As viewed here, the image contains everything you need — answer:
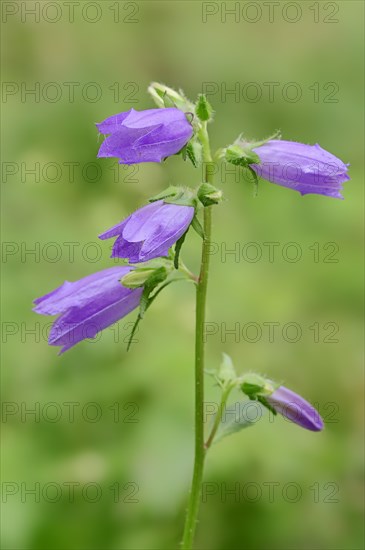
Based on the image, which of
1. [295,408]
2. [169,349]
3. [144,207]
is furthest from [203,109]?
[169,349]

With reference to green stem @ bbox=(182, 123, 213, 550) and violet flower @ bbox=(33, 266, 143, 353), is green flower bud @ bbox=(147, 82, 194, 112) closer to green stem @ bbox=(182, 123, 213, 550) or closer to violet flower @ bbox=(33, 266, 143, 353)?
green stem @ bbox=(182, 123, 213, 550)

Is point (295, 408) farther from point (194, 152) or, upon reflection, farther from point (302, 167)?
point (194, 152)

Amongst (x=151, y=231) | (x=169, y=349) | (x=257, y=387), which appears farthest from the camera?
(x=169, y=349)

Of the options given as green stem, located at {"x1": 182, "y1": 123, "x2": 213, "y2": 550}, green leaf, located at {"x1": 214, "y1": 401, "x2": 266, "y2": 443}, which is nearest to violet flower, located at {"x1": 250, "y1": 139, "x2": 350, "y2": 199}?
green stem, located at {"x1": 182, "y1": 123, "x2": 213, "y2": 550}

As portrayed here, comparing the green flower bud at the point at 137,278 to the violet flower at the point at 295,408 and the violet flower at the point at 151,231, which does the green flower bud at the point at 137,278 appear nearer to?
the violet flower at the point at 151,231

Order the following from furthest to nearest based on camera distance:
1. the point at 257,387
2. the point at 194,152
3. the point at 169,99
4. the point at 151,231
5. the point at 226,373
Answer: the point at 226,373
the point at 257,387
the point at 169,99
the point at 194,152
the point at 151,231

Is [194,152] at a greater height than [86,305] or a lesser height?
greater

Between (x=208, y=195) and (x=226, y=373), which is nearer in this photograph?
(x=208, y=195)
